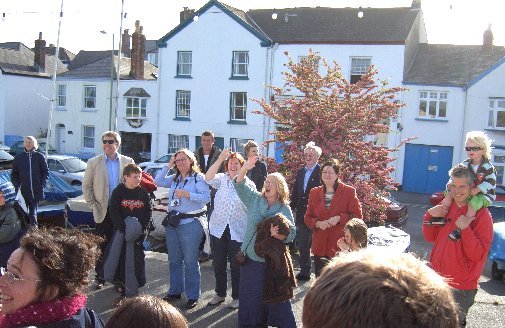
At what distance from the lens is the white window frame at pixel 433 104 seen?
2650 centimetres

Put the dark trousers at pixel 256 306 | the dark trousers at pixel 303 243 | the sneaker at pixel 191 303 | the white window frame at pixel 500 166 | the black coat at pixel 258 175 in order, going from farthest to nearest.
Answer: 1. the white window frame at pixel 500 166
2. the black coat at pixel 258 175
3. the dark trousers at pixel 303 243
4. the sneaker at pixel 191 303
5. the dark trousers at pixel 256 306

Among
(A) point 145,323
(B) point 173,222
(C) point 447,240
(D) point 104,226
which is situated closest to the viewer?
(A) point 145,323

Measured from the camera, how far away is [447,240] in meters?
4.32

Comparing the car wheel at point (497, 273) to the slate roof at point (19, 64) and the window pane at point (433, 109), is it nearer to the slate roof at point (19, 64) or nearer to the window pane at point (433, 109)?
the window pane at point (433, 109)

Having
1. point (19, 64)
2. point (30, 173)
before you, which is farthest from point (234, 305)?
point (19, 64)

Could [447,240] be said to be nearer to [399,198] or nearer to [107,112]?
[399,198]

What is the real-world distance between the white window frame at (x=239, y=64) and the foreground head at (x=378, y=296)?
2871 centimetres

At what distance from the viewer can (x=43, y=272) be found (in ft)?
8.43

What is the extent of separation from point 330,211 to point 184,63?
26.2 m

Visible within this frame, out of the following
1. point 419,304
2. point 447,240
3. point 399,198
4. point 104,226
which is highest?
point 419,304

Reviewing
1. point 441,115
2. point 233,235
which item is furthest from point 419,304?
point 441,115

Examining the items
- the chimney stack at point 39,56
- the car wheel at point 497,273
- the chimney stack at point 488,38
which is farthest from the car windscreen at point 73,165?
the chimney stack at point 39,56

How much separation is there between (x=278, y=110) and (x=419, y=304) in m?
10.4

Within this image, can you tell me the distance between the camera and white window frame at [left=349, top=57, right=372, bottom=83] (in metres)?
27.7
